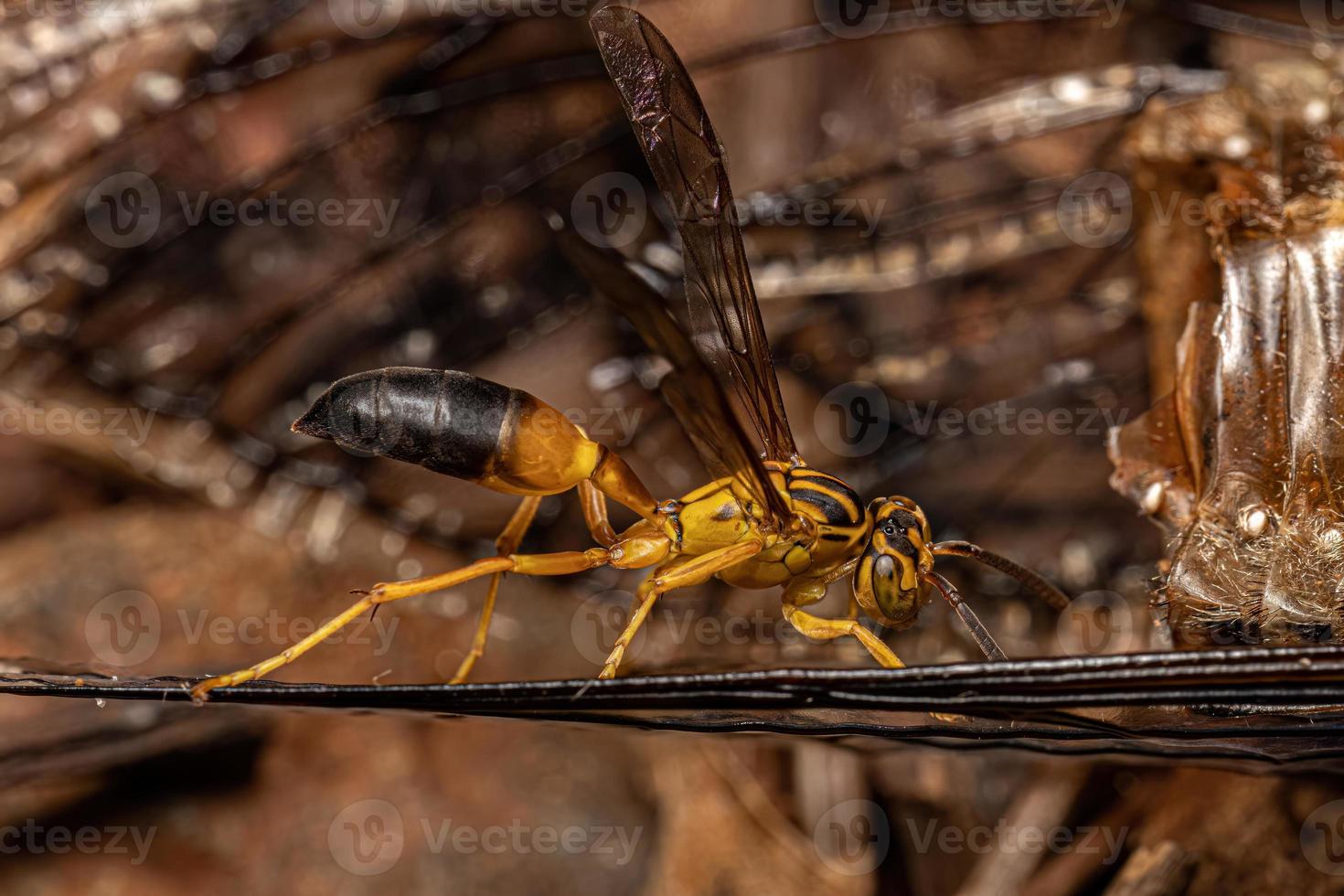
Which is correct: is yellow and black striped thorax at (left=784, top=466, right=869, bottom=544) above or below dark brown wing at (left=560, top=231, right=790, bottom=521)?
below

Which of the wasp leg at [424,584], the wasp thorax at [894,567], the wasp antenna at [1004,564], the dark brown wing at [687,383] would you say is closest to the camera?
the dark brown wing at [687,383]

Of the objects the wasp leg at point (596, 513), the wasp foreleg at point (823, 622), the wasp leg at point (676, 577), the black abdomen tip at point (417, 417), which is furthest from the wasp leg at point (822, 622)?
the black abdomen tip at point (417, 417)

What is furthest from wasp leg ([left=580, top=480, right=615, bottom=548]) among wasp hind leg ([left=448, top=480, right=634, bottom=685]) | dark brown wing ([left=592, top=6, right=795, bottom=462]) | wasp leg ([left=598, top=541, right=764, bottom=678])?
dark brown wing ([left=592, top=6, right=795, bottom=462])

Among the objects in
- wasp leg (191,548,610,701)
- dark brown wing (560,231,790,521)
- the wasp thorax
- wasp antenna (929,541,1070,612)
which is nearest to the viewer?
dark brown wing (560,231,790,521)

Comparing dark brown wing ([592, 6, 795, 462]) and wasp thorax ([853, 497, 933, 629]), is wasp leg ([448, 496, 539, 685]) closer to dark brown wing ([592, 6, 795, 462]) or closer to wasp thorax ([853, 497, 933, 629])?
dark brown wing ([592, 6, 795, 462])

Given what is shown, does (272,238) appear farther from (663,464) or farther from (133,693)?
(133,693)

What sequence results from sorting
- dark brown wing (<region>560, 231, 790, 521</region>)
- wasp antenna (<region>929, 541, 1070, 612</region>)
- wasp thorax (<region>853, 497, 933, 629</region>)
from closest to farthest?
dark brown wing (<region>560, 231, 790, 521</region>), wasp thorax (<region>853, 497, 933, 629</region>), wasp antenna (<region>929, 541, 1070, 612</region>)

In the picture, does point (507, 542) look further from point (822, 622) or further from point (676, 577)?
point (822, 622)

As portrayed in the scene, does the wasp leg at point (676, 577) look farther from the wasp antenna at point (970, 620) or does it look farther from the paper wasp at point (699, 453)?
the wasp antenna at point (970, 620)

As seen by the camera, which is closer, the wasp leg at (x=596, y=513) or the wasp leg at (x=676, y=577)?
the wasp leg at (x=676, y=577)
